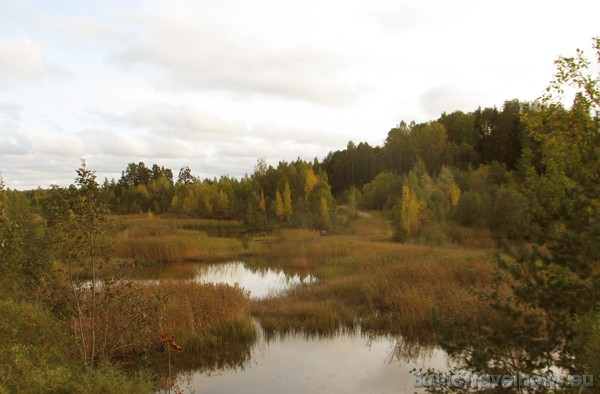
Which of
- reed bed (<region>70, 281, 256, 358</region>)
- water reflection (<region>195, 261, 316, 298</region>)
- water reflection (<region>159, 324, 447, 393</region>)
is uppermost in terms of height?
reed bed (<region>70, 281, 256, 358</region>)

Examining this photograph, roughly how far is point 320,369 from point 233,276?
561 inches

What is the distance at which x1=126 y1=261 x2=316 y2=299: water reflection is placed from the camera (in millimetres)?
21719

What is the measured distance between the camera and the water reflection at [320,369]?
1078 centimetres

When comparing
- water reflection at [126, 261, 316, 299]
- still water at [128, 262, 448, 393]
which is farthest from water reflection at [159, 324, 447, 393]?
water reflection at [126, 261, 316, 299]

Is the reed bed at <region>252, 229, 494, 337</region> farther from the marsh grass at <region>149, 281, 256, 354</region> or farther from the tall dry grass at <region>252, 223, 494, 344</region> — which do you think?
the marsh grass at <region>149, 281, 256, 354</region>

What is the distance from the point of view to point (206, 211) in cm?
7012

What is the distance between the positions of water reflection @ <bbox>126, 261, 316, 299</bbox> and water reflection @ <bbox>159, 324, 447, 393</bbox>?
19.9 feet

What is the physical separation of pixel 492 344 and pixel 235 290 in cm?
1085

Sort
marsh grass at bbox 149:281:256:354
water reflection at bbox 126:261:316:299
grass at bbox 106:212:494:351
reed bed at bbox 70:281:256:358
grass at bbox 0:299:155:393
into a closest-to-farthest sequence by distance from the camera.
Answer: grass at bbox 0:299:155:393
reed bed at bbox 70:281:256:358
marsh grass at bbox 149:281:256:354
grass at bbox 106:212:494:351
water reflection at bbox 126:261:316:299

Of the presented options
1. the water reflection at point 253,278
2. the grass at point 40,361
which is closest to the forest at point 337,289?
the grass at point 40,361

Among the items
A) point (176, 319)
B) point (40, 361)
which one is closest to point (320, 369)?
point (176, 319)

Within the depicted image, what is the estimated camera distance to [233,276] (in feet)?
83.6

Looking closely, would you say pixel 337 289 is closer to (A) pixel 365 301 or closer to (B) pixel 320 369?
(A) pixel 365 301

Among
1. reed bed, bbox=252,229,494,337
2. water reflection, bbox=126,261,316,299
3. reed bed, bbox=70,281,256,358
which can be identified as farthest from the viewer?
water reflection, bbox=126,261,316,299
